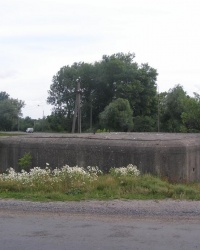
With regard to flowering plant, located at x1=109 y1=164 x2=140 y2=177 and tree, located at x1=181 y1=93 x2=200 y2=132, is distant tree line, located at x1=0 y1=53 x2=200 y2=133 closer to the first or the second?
tree, located at x1=181 y1=93 x2=200 y2=132

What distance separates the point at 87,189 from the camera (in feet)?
38.7

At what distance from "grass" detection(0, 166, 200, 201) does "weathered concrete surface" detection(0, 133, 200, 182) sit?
2.52 meters

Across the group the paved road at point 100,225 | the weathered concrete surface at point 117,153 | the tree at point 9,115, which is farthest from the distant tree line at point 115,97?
the paved road at point 100,225

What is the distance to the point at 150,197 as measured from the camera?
445 inches

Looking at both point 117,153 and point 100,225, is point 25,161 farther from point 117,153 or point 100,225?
point 100,225

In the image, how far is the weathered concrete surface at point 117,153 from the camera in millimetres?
15477

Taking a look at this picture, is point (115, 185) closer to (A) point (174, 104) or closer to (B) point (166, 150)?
(B) point (166, 150)

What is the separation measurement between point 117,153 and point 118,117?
33.5m

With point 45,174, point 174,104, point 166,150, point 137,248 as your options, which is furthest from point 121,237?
point 174,104

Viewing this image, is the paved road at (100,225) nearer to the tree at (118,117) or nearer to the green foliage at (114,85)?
the tree at (118,117)

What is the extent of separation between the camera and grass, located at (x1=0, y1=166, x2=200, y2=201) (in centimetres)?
1127

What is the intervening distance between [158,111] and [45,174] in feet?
150

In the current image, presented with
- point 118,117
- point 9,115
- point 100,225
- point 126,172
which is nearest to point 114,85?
point 118,117

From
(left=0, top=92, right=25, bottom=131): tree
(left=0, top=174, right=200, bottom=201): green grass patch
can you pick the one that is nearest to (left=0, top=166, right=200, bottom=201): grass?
(left=0, top=174, right=200, bottom=201): green grass patch
